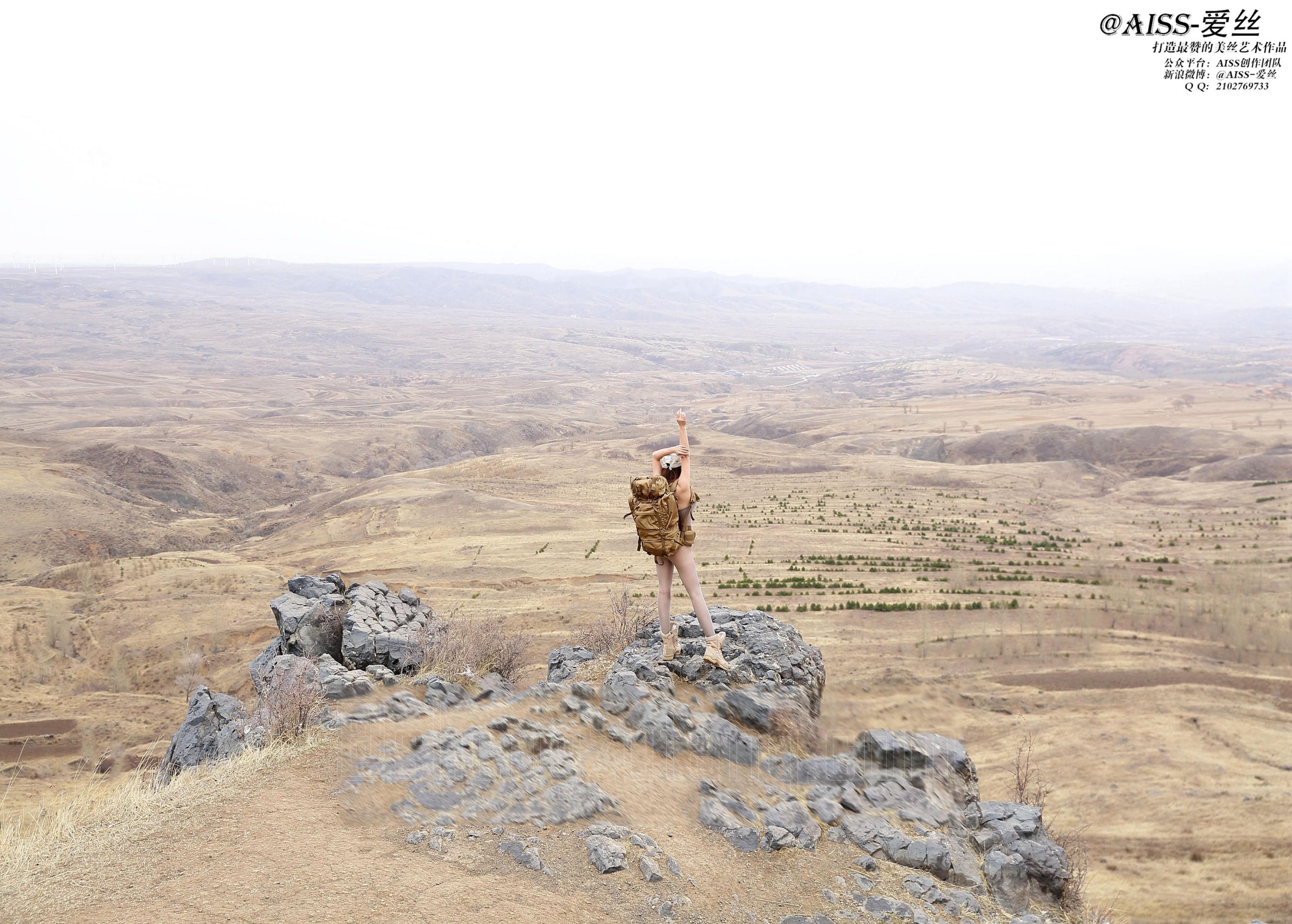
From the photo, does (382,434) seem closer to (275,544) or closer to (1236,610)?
(275,544)

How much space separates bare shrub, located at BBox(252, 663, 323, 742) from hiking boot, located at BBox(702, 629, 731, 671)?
4128 mm

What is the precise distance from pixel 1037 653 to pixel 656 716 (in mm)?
13182

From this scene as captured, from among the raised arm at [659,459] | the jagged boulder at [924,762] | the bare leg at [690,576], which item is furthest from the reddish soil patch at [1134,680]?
the raised arm at [659,459]

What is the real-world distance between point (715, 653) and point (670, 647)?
0.54 m

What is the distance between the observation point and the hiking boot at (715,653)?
848 centimetres

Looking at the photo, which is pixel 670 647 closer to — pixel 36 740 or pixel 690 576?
pixel 690 576

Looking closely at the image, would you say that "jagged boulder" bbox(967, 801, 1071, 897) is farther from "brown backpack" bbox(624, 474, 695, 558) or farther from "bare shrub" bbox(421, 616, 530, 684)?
"bare shrub" bbox(421, 616, 530, 684)

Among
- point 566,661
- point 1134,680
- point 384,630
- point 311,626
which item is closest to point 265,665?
point 311,626

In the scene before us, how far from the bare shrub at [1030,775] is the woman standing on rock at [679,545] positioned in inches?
154

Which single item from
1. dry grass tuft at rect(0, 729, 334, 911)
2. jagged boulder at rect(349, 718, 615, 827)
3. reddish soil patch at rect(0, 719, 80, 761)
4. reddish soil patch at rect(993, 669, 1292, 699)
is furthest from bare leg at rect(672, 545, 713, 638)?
reddish soil patch at rect(0, 719, 80, 761)

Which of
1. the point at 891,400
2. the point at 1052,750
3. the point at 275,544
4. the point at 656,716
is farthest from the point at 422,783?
the point at 891,400

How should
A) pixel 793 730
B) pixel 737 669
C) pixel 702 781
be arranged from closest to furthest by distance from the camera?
pixel 702 781 → pixel 793 730 → pixel 737 669

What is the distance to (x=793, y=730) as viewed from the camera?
8.09 metres

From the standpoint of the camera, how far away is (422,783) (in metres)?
5.92
